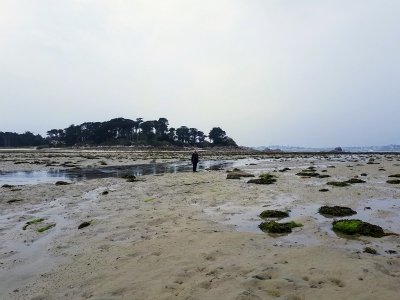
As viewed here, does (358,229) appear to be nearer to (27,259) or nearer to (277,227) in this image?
(277,227)

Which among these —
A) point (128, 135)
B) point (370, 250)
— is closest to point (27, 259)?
point (370, 250)

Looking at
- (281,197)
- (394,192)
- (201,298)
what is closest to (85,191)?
(281,197)

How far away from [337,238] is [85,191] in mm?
12466

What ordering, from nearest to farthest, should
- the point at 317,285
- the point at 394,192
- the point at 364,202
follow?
the point at 317,285 → the point at 364,202 → the point at 394,192

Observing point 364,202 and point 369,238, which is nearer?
point 369,238

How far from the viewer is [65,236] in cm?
730

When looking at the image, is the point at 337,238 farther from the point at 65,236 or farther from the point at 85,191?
the point at 85,191

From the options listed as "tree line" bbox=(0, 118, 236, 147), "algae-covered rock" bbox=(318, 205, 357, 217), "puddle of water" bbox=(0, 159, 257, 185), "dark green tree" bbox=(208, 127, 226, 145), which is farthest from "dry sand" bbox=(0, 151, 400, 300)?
"dark green tree" bbox=(208, 127, 226, 145)

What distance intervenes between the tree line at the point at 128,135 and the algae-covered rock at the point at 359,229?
113 meters

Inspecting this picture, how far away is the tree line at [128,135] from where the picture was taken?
123875mm

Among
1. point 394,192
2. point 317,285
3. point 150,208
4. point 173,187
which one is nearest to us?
point 317,285

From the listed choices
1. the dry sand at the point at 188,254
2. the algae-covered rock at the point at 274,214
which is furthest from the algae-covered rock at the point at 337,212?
the algae-covered rock at the point at 274,214

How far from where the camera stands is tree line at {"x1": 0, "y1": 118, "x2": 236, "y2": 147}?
406 ft

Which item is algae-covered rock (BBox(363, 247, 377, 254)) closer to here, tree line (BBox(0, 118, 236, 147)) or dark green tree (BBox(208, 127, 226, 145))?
tree line (BBox(0, 118, 236, 147))
